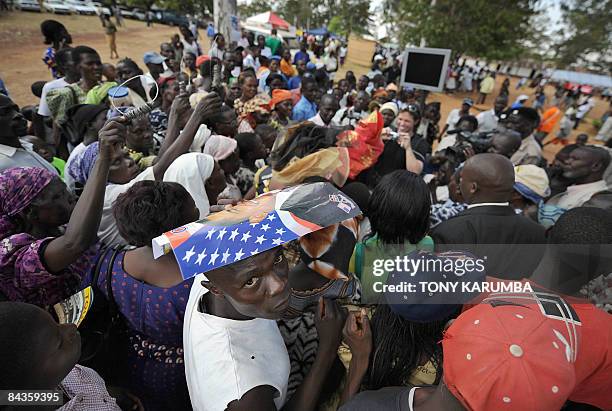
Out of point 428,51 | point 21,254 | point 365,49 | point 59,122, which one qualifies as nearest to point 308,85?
point 428,51

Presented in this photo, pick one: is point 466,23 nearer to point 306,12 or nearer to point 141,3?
point 141,3

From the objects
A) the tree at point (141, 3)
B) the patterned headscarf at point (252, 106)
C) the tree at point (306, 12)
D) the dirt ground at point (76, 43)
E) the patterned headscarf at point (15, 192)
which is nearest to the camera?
the patterned headscarf at point (15, 192)

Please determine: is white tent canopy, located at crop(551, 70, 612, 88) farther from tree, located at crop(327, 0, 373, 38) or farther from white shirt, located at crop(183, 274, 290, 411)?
white shirt, located at crop(183, 274, 290, 411)

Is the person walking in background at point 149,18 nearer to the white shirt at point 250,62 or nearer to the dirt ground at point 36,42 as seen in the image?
the dirt ground at point 36,42

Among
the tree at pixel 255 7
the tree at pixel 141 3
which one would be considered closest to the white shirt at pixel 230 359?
the tree at pixel 141 3

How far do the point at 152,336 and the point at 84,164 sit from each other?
1.66m

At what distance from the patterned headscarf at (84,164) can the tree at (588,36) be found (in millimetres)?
36925

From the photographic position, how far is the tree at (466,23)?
19.6 meters

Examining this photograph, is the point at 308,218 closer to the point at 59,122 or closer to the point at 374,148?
the point at 374,148

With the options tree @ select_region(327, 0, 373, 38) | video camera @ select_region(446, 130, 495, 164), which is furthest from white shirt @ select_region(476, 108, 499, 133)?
tree @ select_region(327, 0, 373, 38)

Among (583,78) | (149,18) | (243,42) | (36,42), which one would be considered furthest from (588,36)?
(36,42)

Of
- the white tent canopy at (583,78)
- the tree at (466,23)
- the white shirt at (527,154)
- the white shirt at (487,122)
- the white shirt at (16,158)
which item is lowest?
the white tent canopy at (583,78)

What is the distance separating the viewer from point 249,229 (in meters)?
1.04

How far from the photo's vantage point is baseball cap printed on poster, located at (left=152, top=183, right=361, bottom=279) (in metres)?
0.97
